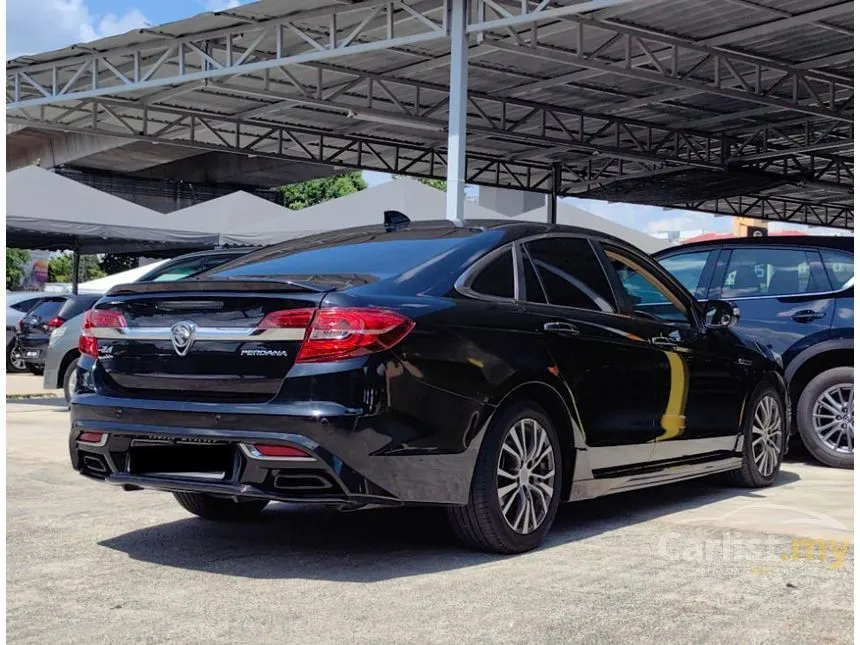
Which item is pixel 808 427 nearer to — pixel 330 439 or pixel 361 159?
pixel 330 439

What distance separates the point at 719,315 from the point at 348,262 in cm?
257

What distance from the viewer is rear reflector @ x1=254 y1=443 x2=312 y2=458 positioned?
446 centimetres

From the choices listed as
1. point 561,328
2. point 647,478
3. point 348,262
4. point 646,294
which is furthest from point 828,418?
point 348,262

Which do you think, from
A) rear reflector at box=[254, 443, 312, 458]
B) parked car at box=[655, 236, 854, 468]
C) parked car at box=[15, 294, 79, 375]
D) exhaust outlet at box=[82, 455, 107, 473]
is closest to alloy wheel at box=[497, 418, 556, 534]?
rear reflector at box=[254, 443, 312, 458]

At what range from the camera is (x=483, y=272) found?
205 inches

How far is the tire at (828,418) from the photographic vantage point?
27.2 ft

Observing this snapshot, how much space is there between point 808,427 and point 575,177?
74.7 feet

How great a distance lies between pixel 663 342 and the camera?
20.3ft

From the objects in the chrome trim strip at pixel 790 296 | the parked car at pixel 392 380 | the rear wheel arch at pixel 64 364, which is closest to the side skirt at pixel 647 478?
the parked car at pixel 392 380

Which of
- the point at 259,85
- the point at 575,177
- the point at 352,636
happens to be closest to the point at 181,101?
the point at 259,85

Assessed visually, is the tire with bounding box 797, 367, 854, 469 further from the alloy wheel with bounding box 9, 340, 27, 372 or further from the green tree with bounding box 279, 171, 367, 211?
the green tree with bounding box 279, 171, 367, 211

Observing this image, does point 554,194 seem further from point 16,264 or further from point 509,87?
point 16,264

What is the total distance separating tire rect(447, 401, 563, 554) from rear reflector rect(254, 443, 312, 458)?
2.64ft

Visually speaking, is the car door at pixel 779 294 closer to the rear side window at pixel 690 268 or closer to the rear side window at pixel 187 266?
the rear side window at pixel 690 268
